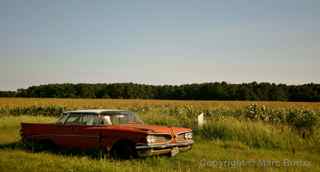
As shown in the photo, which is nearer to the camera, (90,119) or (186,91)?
(90,119)

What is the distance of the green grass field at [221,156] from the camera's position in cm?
884

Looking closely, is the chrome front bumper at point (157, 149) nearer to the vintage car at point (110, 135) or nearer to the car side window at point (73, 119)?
the vintage car at point (110, 135)

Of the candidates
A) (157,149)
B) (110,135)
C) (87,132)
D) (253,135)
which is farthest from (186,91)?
(157,149)

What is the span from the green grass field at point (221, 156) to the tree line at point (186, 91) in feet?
186

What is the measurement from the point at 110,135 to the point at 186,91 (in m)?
71.8

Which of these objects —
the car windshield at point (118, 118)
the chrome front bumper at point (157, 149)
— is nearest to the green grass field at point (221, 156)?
the chrome front bumper at point (157, 149)

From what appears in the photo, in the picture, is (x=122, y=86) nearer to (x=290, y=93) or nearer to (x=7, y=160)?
(x=290, y=93)

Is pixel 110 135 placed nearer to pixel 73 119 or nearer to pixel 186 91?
pixel 73 119

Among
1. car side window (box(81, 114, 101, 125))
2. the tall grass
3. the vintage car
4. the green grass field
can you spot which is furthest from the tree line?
car side window (box(81, 114, 101, 125))

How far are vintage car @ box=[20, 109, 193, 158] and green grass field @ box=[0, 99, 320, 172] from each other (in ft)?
0.99

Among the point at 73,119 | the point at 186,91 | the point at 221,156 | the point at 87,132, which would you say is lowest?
the point at 221,156

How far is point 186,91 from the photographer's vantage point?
8169cm

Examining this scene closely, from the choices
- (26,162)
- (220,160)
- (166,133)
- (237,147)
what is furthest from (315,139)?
(26,162)

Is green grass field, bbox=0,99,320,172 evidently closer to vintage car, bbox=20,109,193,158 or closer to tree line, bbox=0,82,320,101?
vintage car, bbox=20,109,193,158
